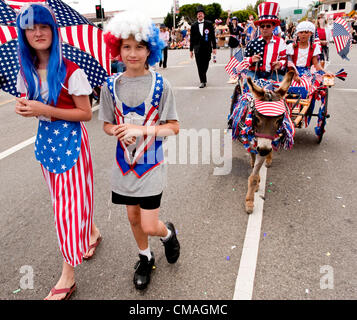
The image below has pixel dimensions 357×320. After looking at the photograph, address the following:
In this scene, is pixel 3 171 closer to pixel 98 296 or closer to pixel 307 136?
pixel 98 296

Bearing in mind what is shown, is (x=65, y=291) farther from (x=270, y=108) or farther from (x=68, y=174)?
(x=270, y=108)

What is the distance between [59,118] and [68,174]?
A: 41cm

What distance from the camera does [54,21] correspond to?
2010mm

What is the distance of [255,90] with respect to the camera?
325 centimetres

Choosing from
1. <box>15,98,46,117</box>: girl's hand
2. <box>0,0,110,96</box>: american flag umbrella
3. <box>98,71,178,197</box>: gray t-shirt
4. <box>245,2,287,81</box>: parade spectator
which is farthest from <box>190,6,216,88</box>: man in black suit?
<box>15,98,46,117</box>: girl's hand

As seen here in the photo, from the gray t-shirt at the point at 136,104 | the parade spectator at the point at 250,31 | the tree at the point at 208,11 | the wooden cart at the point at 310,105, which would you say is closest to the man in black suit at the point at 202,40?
the parade spectator at the point at 250,31

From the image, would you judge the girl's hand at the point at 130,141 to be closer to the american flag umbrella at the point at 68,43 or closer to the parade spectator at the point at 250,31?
the american flag umbrella at the point at 68,43

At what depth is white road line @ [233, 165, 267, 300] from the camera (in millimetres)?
2494

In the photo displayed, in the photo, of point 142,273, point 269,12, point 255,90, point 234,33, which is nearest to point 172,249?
point 142,273

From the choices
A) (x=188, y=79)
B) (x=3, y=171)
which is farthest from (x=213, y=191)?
(x=188, y=79)

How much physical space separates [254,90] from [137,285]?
219 centimetres

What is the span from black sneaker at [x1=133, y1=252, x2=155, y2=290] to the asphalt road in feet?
0.22

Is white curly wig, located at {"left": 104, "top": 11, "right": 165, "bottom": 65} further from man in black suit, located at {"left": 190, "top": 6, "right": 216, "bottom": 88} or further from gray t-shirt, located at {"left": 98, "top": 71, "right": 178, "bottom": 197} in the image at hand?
man in black suit, located at {"left": 190, "top": 6, "right": 216, "bottom": 88}

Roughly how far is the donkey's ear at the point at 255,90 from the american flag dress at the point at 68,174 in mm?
1787
